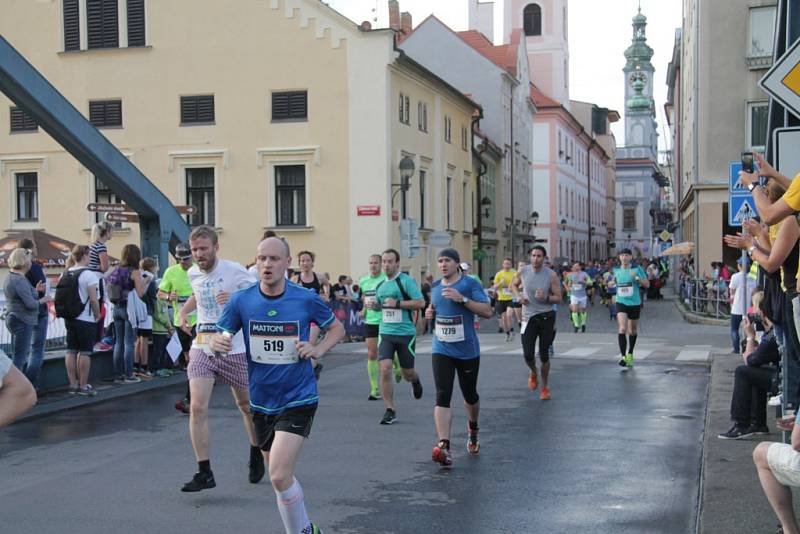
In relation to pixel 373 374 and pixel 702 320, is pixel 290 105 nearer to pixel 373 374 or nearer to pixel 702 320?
pixel 702 320

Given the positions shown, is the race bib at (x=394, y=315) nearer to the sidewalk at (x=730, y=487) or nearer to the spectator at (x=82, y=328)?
the sidewalk at (x=730, y=487)

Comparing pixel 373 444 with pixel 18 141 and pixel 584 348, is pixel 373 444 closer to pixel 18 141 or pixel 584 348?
pixel 584 348

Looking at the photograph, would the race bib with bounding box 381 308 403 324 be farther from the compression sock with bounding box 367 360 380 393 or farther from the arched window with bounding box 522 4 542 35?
the arched window with bounding box 522 4 542 35

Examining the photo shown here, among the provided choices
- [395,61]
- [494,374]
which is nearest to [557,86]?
[395,61]

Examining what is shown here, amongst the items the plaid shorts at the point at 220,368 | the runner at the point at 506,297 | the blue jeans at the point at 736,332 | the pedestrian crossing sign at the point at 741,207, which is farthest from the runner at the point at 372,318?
the runner at the point at 506,297

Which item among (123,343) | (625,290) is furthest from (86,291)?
(625,290)

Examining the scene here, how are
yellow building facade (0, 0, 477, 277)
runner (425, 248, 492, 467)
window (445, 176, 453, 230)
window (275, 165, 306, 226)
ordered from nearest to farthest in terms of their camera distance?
runner (425, 248, 492, 467), yellow building facade (0, 0, 477, 277), window (275, 165, 306, 226), window (445, 176, 453, 230)

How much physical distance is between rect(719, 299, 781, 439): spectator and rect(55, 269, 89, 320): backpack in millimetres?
8085

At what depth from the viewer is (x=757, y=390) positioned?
939 cm

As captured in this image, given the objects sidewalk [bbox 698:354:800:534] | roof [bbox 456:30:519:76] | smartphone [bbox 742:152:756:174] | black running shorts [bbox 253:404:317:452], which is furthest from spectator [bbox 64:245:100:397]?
roof [bbox 456:30:519:76]

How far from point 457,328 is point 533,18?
68424 mm

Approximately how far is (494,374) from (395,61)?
16672mm

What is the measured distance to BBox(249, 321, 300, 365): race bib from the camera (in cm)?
623

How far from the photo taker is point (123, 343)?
15.1 metres
